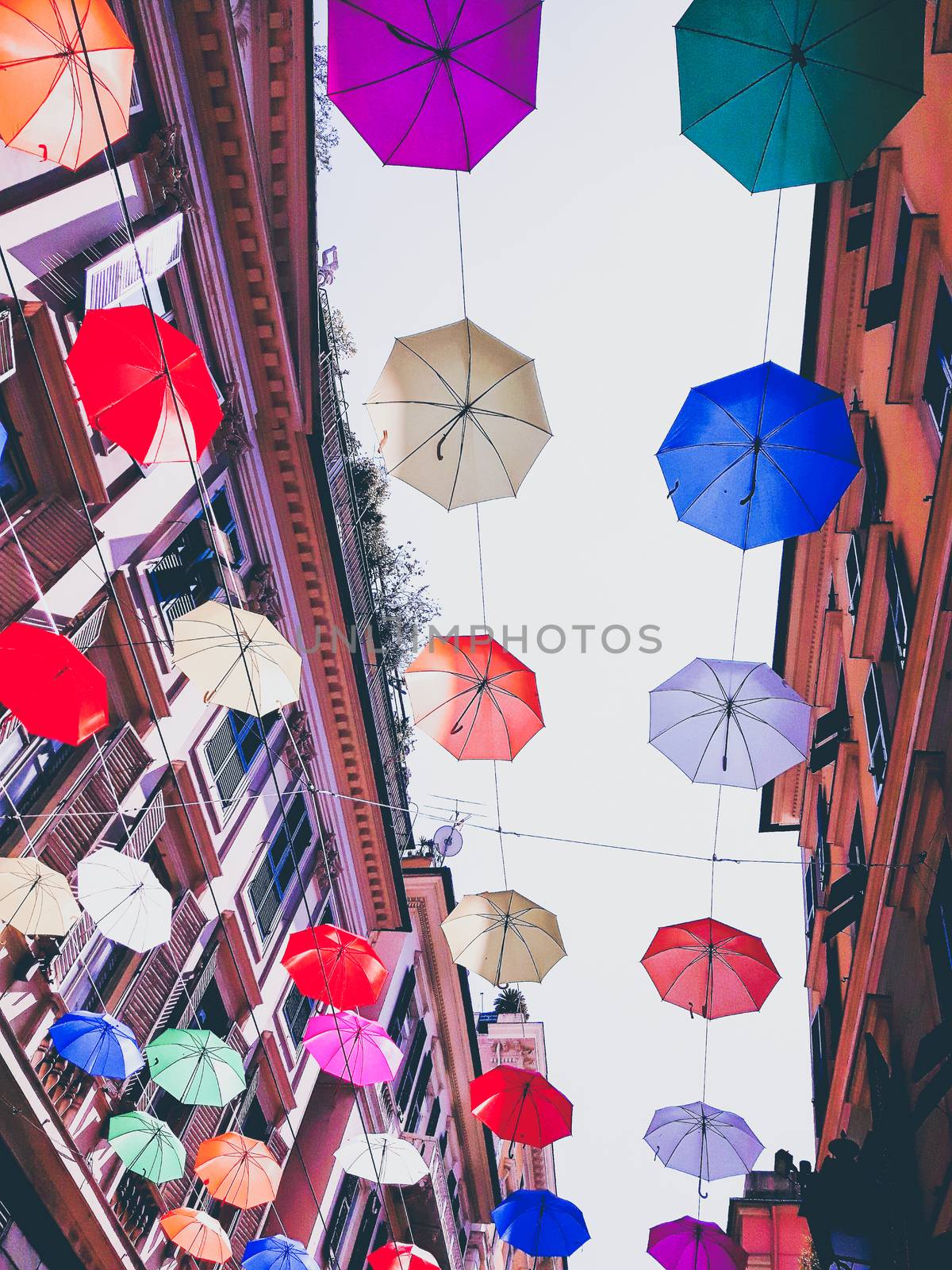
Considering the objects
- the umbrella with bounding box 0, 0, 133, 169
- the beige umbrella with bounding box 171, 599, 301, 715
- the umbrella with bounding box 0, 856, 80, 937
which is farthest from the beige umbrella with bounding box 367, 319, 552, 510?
the umbrella with bounding box 0, 856, 80, 937

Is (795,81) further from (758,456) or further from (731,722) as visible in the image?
(731,722)

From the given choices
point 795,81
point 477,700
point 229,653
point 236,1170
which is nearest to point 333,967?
point 236,1170

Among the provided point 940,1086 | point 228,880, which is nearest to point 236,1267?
point 228,880

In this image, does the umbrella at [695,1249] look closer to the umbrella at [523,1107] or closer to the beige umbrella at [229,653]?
the umbrella at [523,1107]

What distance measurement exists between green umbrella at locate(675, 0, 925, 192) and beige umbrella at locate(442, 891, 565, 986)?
10.4m

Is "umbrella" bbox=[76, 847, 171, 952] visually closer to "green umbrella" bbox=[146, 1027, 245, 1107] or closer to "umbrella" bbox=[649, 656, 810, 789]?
"green umbrella" bbox=[146, 1027, 245, 1107]

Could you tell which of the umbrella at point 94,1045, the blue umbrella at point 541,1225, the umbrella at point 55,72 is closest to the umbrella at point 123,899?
the umbrella at point 94,1045

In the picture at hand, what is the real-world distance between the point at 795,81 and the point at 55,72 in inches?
245

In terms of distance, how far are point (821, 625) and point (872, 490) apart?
439 cm

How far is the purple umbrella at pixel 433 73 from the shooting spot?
8.36 m

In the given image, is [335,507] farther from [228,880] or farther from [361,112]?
[361,112]

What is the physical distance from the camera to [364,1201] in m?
19.8

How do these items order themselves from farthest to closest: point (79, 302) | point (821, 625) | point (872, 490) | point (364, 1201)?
point (364, 1201) < point (821, 625) < point (872, 490) < point (79, 302)

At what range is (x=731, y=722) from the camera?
39.1ft
